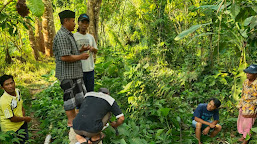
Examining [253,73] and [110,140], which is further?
[253,73]

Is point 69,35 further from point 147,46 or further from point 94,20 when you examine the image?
point 147,46

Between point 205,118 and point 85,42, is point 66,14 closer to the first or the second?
point 85,42

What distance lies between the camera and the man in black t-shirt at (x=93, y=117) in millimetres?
2555

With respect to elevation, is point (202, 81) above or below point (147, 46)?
below

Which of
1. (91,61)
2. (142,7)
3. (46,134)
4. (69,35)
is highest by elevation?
(142,7)

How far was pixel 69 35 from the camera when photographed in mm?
2826

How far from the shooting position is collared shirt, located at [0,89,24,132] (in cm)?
274

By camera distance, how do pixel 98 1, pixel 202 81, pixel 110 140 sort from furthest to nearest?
pixel 202 81
pixel 98 1
pixel 110 140

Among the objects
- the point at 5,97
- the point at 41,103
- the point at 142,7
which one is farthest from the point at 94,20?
the point at 5,97

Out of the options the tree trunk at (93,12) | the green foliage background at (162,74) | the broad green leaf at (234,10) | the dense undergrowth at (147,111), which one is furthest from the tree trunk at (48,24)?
the broad green leaf at (234,10)

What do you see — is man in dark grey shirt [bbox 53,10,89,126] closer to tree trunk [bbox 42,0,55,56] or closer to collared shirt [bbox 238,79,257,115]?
collared shirt [bbox 238,79,257,115]

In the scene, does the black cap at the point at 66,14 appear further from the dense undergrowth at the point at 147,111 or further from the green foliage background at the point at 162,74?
Answer: the dense undergrowth at the point at 147,111

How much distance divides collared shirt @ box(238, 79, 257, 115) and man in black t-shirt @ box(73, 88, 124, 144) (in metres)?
2.24

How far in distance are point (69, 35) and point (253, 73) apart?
9.30ft
